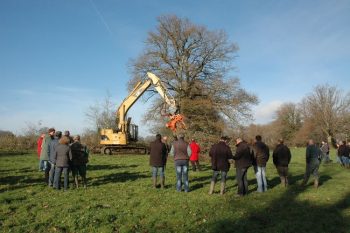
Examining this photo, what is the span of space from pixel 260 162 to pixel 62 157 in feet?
22.5

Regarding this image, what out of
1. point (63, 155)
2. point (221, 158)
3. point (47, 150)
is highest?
point (47, 150)

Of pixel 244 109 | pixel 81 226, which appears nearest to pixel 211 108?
pixel 244 109

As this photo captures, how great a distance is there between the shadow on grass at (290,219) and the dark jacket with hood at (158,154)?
122 inches

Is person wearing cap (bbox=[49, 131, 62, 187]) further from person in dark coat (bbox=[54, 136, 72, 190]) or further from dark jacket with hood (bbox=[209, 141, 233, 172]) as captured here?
dark jacket with hood (bbox=[209, 141, 233, 172])

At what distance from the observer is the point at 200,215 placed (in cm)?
966

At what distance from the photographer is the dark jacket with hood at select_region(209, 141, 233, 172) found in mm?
12633

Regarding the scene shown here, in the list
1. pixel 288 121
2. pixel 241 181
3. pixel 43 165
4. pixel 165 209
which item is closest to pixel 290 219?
pixel 165 209

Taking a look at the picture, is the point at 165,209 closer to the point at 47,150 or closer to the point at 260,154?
the point at 260,154

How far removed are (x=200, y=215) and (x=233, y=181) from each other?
22.4 feet

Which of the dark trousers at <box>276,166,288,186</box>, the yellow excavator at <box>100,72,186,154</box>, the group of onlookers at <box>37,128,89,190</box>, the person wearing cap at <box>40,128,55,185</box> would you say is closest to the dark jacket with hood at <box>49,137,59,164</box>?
the group of onlookers at <box>37,128,89,190</box>

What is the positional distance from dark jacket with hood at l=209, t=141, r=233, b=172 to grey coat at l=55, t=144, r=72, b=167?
15.8ft

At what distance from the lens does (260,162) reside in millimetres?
13789

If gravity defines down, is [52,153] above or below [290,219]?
above

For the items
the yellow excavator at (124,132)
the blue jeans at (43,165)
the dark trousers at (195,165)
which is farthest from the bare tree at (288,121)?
the blue jeans at (43,165)
